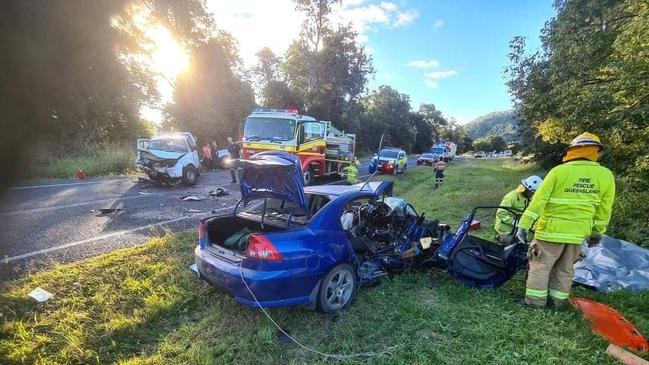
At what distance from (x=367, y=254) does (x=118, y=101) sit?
16.8m

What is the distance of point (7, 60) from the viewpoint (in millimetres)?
7426

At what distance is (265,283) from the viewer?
9.46 feet

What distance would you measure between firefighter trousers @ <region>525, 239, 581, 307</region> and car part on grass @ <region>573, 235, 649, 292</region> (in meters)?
1.03

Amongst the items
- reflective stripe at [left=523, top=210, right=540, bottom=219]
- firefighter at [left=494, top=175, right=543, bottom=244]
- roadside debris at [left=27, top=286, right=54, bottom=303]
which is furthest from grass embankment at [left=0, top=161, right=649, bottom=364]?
firefighter at [left=494, top=175, right=543, bottom=244]

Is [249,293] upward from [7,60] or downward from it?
downward

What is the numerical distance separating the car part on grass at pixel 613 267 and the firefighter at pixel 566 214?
106cm

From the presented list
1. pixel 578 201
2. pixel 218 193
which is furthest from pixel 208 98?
pixel 578 201

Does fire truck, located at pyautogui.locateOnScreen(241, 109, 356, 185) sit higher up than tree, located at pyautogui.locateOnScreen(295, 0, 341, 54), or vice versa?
tree, located at pyautogui.locateOnScreen(295, 0, 341, 54)

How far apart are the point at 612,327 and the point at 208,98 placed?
23092 mm

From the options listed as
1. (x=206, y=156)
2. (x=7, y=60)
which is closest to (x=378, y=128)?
(x=206, y=156)

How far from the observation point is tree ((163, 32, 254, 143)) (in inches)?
845

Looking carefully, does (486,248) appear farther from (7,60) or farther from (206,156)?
(206,156)

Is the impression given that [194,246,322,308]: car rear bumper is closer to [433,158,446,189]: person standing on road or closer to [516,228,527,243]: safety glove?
[516,228,527,243]: safety glove

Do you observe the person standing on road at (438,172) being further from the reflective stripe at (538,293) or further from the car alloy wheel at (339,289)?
the car alloy wheel at (339,289)
